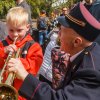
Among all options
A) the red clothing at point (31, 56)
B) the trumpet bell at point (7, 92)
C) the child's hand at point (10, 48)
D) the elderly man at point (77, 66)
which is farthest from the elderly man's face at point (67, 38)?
the red clothing at point (31, 56)

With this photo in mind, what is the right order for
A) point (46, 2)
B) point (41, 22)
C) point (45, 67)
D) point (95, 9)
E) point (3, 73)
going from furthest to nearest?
point (46, 2) < point (41, 22) < point (45, 67) < point (95, 9) < point (3, 73)

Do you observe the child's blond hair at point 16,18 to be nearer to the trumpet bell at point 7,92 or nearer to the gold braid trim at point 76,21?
the trumpet bell at point 7,92

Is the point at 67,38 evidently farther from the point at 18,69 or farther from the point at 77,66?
the point at 18,69

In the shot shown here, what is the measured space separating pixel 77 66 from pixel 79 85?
0.19m

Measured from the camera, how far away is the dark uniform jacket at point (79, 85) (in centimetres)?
219

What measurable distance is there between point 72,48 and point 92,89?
0.36 m

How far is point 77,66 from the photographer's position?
7.73 ft

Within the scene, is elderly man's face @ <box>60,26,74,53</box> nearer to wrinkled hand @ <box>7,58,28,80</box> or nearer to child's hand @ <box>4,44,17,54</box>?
wrinkled hand @ <box>7,58,28,80</box>

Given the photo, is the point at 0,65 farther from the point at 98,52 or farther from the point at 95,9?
the point at 98,52

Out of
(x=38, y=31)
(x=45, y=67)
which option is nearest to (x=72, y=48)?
(x=45, y=67)

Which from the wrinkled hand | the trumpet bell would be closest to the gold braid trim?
the wrinkled hand

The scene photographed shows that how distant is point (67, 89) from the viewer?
2.23m

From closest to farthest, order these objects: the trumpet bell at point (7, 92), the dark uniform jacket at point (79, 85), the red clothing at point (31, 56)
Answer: the dark uniform jacket at point (79, 85) → the trumpet bell at point (7, 92) → the red clothing at point (31, 56)

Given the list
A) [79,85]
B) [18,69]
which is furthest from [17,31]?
[79,85]
